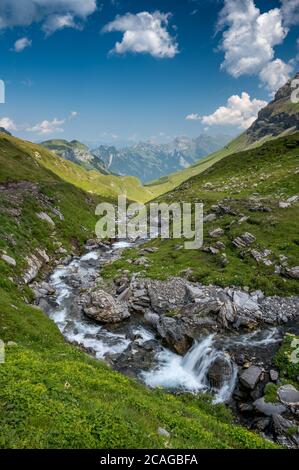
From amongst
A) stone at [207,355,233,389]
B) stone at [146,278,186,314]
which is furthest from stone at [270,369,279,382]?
stone at [146,278,186,314]

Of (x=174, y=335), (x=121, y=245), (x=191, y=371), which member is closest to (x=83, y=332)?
(x=174, y=335)

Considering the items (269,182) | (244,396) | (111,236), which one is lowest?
(244,396)

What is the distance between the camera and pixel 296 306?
31.8 m

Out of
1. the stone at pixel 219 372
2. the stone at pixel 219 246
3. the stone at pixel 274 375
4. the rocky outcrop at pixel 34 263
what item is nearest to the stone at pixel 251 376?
the stone at pixel 274 375

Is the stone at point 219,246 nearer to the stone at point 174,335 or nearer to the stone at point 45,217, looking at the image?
the stone at point 174,335

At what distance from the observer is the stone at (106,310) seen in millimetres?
33594

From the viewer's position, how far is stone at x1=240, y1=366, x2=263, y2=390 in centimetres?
2308

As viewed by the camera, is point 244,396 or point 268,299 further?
point 268,299

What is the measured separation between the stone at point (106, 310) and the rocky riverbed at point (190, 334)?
10 centimetres

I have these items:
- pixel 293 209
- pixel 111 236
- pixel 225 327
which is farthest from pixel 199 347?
pixel 111 236

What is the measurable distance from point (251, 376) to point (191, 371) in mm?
4826
